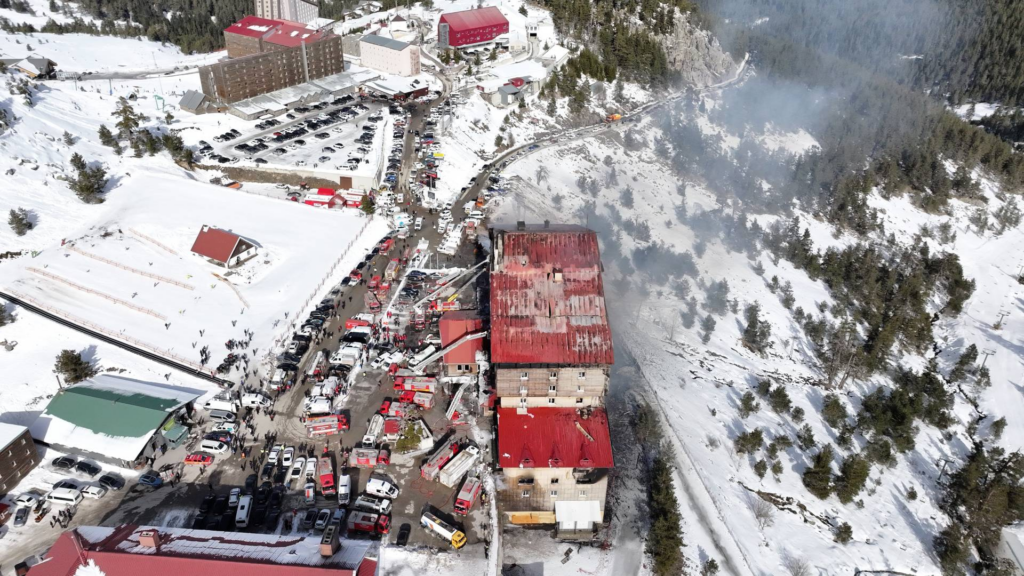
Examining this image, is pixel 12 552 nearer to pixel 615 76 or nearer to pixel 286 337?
pixel 286 337

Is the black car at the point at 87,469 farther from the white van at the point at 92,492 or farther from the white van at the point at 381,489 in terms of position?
the white van at the point at 381,489

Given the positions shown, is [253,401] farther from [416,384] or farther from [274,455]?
[416,384]

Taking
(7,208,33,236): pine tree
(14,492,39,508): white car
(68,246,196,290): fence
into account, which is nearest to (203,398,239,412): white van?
(14,492,39,508): white car

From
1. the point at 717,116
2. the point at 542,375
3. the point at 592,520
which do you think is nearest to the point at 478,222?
the point at 542,375

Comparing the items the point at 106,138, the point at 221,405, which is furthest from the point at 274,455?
the point at 106,138

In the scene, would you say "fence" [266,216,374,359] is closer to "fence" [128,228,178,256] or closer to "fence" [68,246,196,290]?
"fence" [68,246,196,290]

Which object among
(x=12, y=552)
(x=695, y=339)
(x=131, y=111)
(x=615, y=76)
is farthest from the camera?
(x=615, y=76)

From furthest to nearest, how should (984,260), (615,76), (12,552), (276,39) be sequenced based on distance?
(615,76) < (276,39) < (984,260) < (12,552)
